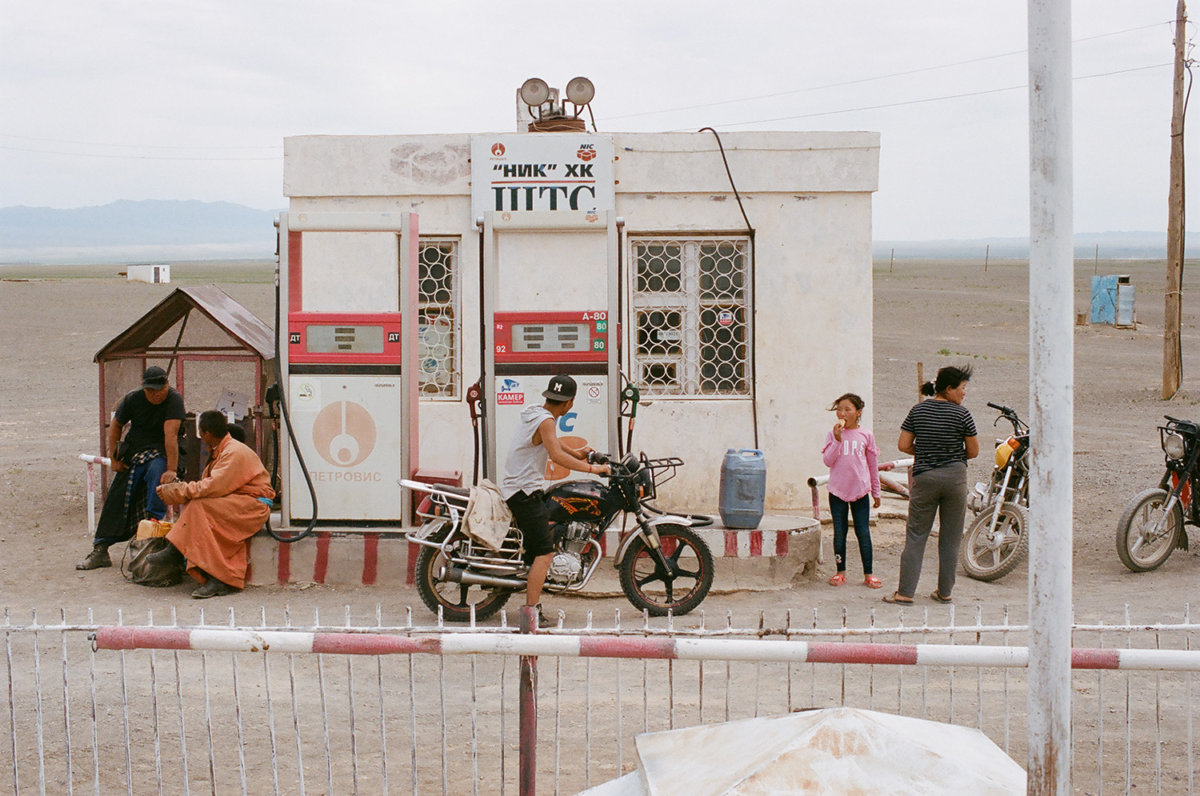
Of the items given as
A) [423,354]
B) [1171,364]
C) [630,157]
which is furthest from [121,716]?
[1171,364]

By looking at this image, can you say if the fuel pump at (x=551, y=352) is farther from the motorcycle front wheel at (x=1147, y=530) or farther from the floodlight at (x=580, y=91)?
the motorcycle front wheel at (x=1147, y=530)

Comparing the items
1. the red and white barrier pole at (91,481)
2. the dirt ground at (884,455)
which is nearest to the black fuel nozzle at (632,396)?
the dirt ground at (884,455)

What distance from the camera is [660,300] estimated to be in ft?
39.7

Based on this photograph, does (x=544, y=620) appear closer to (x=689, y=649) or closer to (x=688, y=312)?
(x=689, y=649)

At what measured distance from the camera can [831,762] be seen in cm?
371

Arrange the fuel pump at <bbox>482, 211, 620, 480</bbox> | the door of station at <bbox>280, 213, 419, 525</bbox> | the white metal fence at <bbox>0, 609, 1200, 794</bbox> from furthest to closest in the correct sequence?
the fuel pump at <bbox>482, 211, 620, 480</bbox>
the door of station at <bbox>280, 213, 419, 525</bbox>
the white metal fence at <bbox>0, 609, 1200, 794</bbox>

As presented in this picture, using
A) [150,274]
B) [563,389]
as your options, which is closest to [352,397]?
[563,389]

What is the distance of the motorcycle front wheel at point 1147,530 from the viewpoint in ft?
32.2

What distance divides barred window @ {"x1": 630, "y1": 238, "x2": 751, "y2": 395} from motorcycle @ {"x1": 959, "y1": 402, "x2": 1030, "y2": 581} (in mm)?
A: 2757

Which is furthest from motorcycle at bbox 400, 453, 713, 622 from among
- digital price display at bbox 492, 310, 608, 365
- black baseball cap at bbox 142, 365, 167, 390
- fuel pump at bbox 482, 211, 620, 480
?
black baseball cap at bbox 142, 365, 167, 390

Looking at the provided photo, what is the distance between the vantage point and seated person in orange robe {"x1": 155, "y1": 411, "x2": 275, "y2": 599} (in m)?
9.18

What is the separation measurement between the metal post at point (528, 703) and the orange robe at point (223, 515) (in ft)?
17.1

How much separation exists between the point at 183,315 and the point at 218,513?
3217 mm

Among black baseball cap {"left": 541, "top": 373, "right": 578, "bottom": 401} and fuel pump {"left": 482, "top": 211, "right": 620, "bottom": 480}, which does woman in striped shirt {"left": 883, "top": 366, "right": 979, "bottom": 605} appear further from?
black baseball cap {"left": 541, "top": 373, "right": 578, "bottom": 401}
